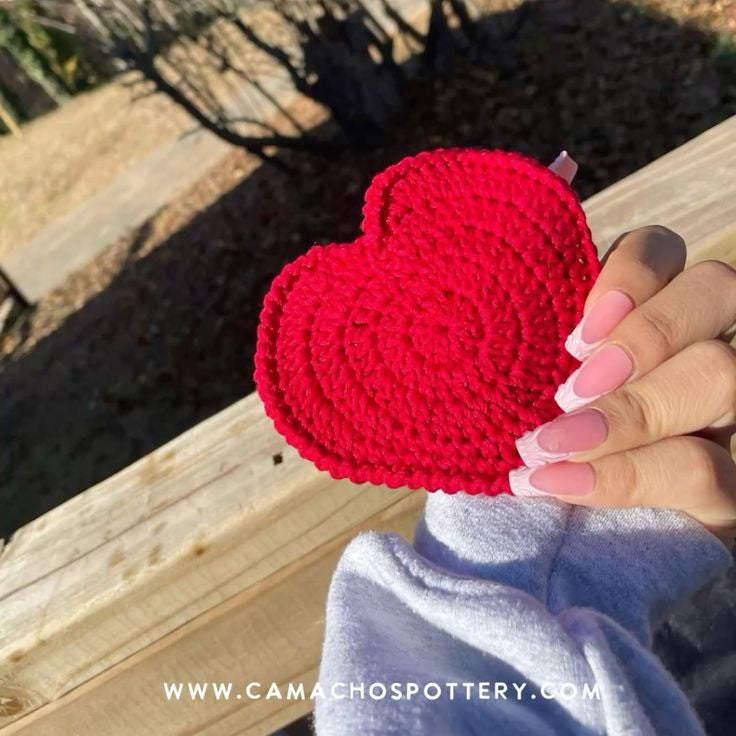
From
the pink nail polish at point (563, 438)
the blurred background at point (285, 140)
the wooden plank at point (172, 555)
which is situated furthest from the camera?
the blurred background at point (285, 140)

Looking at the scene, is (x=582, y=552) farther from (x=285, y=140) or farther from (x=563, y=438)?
(x=285, y=140)

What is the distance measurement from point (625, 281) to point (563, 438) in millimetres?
144

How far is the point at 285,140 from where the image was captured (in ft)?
11.2

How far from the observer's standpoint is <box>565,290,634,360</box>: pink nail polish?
616 millimetres

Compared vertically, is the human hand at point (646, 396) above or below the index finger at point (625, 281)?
below

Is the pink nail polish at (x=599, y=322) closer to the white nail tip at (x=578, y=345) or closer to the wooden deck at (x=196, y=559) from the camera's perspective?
the white nail tip at (x=578, y=345)

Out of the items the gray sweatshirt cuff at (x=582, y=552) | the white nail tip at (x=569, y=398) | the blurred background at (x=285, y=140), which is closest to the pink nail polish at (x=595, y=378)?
the white nail tip at (x=569, y=398)

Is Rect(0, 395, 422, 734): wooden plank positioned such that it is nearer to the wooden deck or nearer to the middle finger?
the wooden deck

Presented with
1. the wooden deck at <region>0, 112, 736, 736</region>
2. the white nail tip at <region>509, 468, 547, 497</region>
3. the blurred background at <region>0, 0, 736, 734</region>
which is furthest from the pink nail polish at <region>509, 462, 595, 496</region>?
the blurred background at <region>0, 0, 736, 734</region>

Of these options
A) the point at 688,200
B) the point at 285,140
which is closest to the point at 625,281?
the point at 688,200

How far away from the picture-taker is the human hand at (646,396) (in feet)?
2.00

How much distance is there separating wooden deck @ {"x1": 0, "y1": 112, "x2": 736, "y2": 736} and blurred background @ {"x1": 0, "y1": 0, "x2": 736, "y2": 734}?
7.05ft

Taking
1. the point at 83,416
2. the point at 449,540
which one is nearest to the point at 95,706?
the point at 449,540

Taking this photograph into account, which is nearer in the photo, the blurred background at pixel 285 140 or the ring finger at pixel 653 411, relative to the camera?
the ring finger at pixel 653 411
